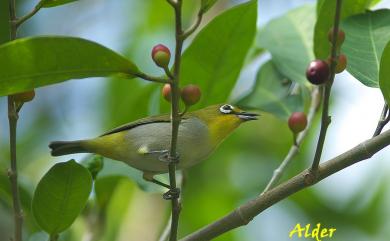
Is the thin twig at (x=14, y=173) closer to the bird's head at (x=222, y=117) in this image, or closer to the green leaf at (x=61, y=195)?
the green leaf at (x=61, y=195)

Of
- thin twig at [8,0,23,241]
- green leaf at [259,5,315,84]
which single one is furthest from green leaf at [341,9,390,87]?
thin twig at [8,0,23,241]

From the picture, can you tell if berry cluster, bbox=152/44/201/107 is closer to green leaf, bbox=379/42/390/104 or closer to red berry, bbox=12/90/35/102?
red berry, bbox=12/90/35/102

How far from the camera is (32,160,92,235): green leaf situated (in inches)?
115

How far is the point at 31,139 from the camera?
18.2 feet

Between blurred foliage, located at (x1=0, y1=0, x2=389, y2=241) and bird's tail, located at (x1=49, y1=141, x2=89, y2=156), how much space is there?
335mm

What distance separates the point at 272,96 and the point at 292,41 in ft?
1.42

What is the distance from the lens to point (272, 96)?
4180 mm

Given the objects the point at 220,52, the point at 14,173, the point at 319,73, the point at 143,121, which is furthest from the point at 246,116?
the point at 14,173

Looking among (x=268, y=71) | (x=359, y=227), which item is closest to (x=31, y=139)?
(x=268, y=71)

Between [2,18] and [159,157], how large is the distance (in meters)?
1.16

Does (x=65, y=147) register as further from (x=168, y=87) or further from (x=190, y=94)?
(x=190, y=94)

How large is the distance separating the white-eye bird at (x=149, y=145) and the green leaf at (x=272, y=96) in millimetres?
513

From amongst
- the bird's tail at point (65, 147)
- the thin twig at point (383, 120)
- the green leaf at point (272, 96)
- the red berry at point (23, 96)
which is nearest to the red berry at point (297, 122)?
the thin twig at point (383, 120)

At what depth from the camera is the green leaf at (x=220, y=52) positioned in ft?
11.9
